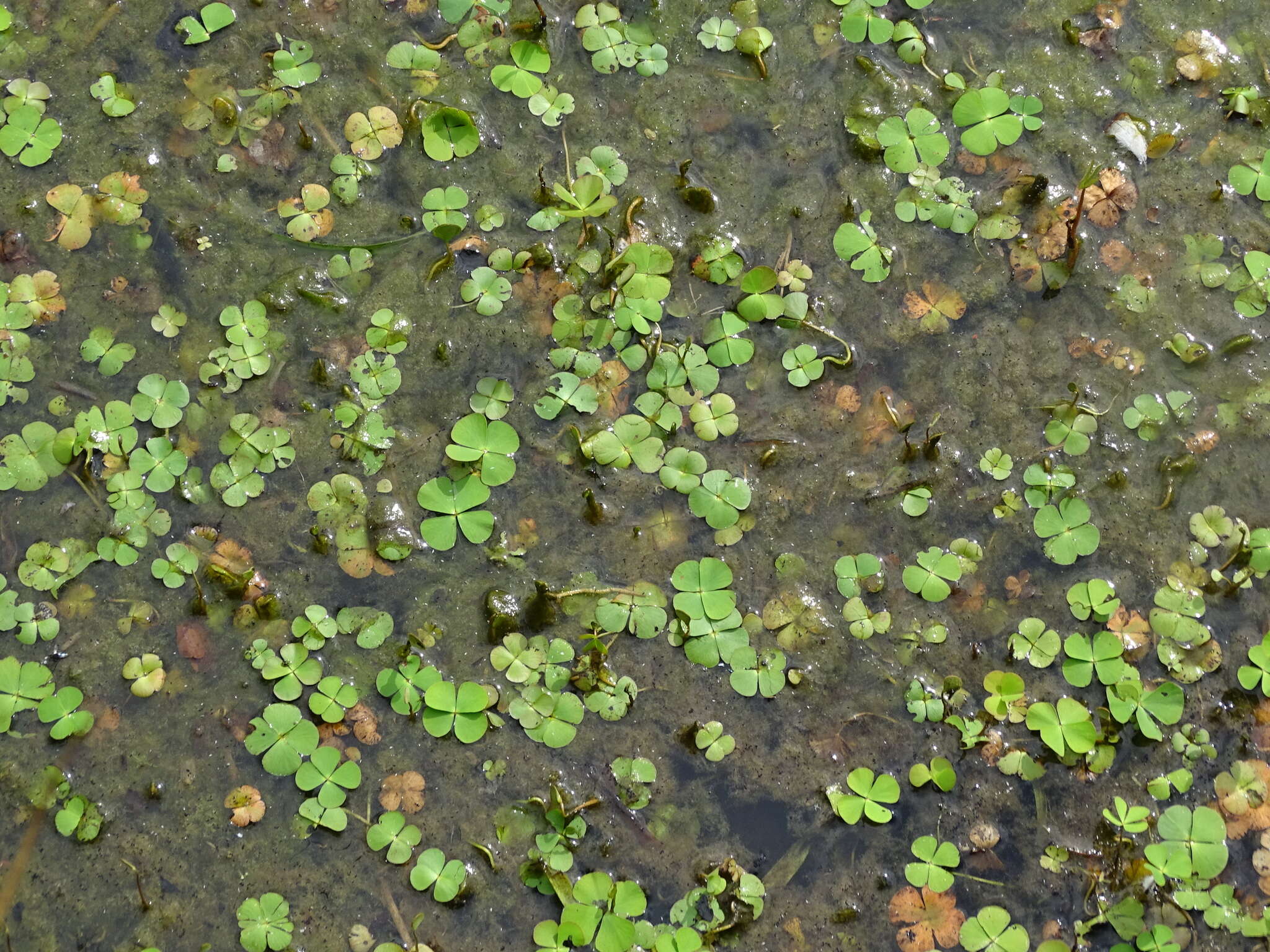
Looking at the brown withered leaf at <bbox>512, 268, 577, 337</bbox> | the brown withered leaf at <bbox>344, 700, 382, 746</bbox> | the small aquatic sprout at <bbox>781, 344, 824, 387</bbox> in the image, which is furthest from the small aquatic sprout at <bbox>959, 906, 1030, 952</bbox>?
the brown withered leaf at <bbox>512, 268, 577, 337</bbox>

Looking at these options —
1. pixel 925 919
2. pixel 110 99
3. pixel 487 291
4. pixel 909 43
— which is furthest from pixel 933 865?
pixel 110 99

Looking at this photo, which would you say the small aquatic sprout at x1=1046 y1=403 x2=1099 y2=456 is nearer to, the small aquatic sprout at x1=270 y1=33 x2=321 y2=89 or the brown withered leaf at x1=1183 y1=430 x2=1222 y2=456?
the brown withered leaf at x1=1183 y1=430 x2=1222 y2=456

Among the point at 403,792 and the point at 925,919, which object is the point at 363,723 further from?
the point at 925,919

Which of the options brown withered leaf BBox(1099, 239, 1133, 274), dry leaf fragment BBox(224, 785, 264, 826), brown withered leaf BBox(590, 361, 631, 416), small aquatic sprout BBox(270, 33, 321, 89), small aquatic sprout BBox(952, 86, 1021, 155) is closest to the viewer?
dry leaf fragment BBox(224, 785, 264, 826)

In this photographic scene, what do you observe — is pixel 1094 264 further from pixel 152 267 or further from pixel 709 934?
pixel 152 267

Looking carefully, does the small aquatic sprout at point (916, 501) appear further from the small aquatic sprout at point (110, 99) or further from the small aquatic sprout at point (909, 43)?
the small aquatic sprout at point (110, 99)

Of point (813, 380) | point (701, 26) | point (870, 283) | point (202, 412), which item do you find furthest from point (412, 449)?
point (701, 26)
